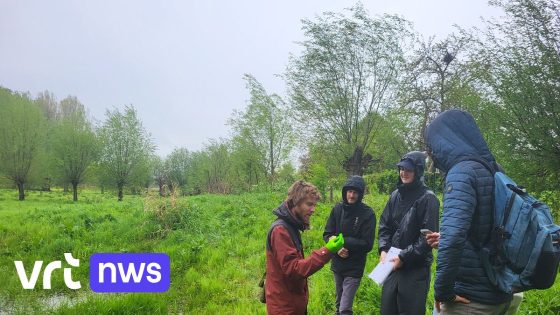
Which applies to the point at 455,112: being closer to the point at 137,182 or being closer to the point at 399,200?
the point at 399,200

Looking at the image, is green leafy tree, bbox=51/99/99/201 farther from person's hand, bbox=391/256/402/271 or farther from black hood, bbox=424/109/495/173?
black hood, bbox=424/109/495/173

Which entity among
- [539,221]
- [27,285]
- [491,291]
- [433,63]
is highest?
[433,63]

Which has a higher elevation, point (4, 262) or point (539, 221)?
point (539, 221)

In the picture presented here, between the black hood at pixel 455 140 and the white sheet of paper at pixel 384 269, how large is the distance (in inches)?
47.5

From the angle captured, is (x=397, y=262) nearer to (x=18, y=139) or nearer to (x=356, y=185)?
(x=356, y=185)

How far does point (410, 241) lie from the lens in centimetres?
368

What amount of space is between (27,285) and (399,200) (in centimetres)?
755

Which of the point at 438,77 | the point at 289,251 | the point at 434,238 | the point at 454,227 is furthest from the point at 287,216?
the point at 438,77

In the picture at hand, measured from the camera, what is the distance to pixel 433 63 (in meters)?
20.1

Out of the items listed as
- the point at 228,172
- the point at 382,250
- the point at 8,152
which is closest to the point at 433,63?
the point at 382,250

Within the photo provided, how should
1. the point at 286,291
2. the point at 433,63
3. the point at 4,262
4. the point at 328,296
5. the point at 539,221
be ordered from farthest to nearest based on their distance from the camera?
the point at 433,63
the point at 4,262
the point at 328,296
the point at 286,291
the point at 539,221

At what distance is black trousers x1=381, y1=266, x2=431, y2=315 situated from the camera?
3475 millimetres

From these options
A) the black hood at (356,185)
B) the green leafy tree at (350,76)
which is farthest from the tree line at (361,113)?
the black hood at (356,185)

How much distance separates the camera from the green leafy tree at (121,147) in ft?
113
